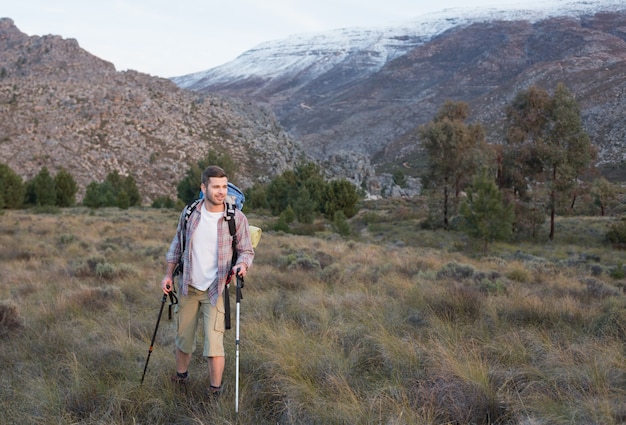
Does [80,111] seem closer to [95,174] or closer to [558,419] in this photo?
[95,174]

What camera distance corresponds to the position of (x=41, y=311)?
5469 mm

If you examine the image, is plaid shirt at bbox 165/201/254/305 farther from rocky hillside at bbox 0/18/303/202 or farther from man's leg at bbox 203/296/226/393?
rocky hillside at bbox 0/18/303/202

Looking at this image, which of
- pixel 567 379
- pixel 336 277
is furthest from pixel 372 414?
pixel 336 277

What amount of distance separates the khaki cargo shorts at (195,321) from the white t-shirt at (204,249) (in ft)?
0.36

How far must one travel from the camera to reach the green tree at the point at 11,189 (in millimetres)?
30830

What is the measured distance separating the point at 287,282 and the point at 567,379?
4.74 metres

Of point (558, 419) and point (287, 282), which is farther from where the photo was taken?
point (287, 282)

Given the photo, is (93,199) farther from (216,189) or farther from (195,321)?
(216,189)

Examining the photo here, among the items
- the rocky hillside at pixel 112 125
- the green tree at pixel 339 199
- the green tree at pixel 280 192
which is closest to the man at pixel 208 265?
the green tree at pixel 339 199

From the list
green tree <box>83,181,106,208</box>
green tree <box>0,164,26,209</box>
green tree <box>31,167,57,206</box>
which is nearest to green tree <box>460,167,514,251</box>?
green tree <box>83,181,106,208</box>

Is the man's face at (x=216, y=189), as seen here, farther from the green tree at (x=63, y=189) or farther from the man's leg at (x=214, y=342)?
the green tree at (x=63, y=189)

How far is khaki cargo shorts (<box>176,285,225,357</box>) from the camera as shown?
11.0ft

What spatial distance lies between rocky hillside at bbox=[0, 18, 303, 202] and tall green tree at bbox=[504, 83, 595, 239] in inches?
1523

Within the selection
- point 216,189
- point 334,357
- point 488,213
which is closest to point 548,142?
point 488,213
